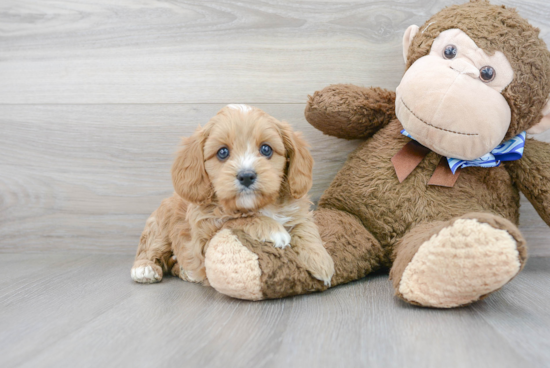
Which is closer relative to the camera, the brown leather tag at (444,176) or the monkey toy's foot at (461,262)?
the monkey toy's foot at (461,262)

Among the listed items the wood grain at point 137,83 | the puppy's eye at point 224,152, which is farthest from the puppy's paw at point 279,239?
the wood grain at point 137,83

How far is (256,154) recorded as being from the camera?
123 centimetres

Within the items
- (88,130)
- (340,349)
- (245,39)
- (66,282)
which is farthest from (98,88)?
(340,349)

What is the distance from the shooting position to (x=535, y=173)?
4.72ft

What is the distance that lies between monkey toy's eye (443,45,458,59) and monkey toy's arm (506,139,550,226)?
1.43ft

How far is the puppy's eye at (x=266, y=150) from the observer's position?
125 centimetres

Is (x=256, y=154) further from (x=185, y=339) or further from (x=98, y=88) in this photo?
(x=98, y=88)

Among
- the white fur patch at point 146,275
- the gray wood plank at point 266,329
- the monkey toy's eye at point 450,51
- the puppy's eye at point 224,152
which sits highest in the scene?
the monkey toy's eye at point 450,51

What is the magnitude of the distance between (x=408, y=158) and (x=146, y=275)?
952 mm

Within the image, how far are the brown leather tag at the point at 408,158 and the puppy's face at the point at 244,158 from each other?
0.41 metres

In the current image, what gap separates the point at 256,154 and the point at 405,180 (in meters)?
0.53

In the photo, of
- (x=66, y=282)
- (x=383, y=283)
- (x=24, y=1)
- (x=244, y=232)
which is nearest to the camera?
(x=244, y=232)

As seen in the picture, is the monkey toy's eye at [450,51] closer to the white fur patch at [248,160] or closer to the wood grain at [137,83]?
the wood grain at [137,83]

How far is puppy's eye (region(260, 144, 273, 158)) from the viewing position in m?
1.25
